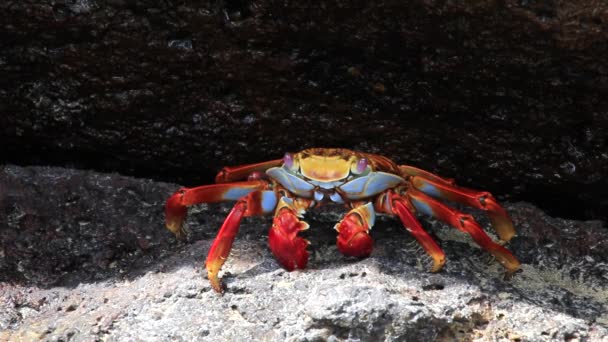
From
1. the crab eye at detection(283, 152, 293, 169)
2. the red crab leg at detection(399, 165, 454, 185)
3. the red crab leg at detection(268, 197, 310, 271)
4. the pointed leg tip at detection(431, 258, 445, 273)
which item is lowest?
the pointed leg tip at detection(431, 258, 445, 273)

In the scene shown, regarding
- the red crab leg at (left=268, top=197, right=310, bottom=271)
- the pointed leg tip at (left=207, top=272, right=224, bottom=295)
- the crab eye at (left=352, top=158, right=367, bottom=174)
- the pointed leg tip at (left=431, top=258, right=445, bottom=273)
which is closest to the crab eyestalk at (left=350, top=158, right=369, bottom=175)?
the crab eye at (left=352, top=158, right=367, bottom=174)

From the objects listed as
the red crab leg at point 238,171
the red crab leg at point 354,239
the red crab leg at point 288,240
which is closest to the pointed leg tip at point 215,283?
the red crab leg at point 288,240

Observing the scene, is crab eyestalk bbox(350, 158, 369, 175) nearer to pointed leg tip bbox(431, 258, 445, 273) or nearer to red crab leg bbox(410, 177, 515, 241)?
red crab leg bbox(410, 177, 515, 241)

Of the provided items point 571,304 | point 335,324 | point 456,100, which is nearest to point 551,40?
point 456,100

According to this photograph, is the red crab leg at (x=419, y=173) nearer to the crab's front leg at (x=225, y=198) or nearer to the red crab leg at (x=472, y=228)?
the red crab leg at (x=472, y=228)

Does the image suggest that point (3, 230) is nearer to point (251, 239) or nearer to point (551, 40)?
point (251, 239)

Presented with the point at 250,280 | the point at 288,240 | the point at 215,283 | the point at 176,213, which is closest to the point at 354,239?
the point at 288,240
